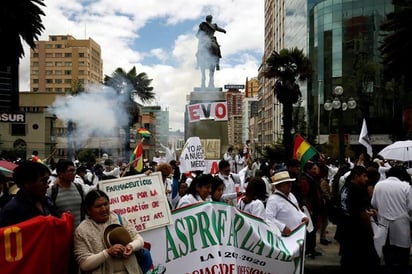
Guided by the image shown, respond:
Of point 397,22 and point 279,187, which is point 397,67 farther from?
point 279,187

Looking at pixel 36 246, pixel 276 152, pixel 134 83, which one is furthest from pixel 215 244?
pixel 134 83

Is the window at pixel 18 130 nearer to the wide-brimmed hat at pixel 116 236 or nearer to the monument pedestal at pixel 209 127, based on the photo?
the monument pedestal at pixel 209 127

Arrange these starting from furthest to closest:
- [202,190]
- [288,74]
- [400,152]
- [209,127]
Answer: [288,74]
[209,127]
[400,152]
[202,190]

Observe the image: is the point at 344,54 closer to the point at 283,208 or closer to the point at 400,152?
the point at 400,152

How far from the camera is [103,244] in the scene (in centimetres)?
383

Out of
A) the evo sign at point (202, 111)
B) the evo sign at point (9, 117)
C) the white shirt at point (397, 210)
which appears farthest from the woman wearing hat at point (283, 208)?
the evo sign at point (9, 117)

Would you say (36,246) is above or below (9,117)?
below

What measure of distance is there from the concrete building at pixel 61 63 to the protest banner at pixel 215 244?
13313 centimetres

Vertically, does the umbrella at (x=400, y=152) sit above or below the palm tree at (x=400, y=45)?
below

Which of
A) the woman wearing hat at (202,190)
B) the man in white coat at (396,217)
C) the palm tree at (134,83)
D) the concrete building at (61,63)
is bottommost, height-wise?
the man in white coat at (396,217)

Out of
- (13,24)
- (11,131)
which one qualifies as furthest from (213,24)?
(11,131)

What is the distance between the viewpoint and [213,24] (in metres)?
22.7

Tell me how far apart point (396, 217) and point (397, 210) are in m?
0.10

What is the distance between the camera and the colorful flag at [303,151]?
912cm
